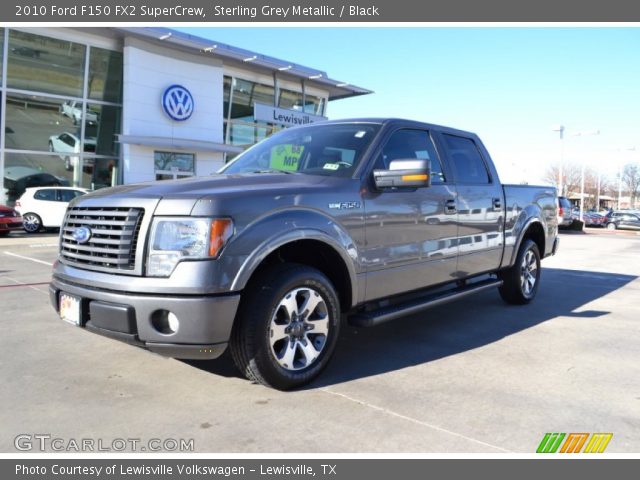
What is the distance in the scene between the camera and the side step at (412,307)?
12.5 ft

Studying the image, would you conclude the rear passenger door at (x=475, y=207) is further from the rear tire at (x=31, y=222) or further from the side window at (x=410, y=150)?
the rear tire at (x=31, y=222)

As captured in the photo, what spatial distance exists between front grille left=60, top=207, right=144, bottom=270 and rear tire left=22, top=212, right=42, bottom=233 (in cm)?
1451

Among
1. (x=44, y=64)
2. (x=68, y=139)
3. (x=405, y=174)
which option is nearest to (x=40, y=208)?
(x=68, y=139)

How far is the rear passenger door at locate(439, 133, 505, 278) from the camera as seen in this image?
497 cm

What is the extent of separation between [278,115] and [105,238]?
2381 cm

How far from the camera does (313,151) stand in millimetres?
4301

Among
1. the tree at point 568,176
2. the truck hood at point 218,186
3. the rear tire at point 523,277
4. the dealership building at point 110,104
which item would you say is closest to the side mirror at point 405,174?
the truck hood at point 218,186

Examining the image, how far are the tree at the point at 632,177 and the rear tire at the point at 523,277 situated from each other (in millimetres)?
78152

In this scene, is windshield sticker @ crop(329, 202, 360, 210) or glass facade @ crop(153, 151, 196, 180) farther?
glass facade @ crop(153, 151, 196, 180)

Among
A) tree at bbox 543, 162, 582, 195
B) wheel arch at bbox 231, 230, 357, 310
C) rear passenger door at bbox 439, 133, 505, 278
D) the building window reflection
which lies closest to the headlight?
wheel arch at bbox 231, 230, 357, 310

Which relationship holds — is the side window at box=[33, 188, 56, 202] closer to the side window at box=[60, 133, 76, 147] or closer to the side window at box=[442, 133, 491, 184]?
the side window at box=[60, 133, 76, 147]

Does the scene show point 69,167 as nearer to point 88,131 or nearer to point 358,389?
point 88,131

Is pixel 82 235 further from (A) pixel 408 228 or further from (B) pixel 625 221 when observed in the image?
(B) pixel 625 221

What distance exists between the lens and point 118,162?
21.5 m
